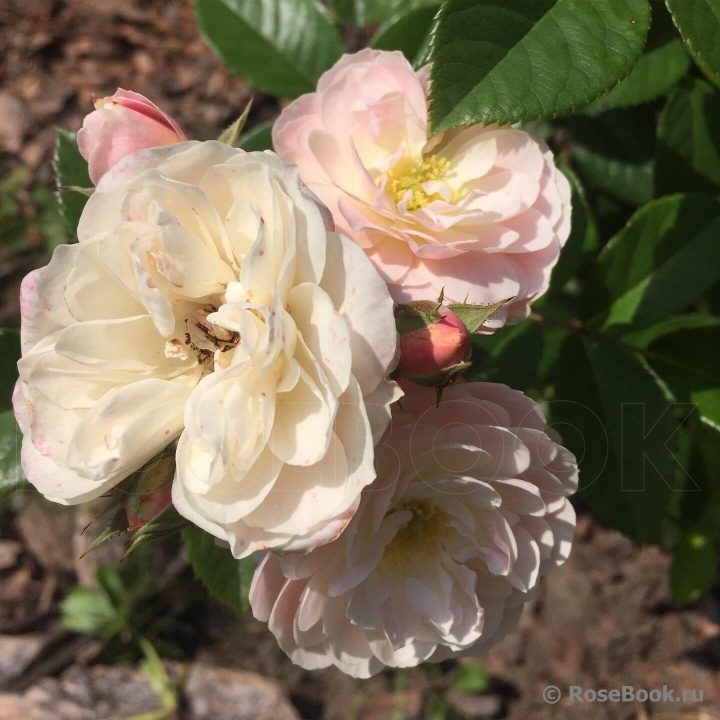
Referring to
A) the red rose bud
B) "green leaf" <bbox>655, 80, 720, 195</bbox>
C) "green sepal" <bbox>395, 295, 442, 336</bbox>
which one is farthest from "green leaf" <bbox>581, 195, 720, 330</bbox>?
the red rose bud

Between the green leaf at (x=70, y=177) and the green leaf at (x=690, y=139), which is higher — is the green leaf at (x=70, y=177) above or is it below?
above

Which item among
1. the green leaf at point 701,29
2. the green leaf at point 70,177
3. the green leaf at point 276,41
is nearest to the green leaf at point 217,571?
the green leaf at point 70,177

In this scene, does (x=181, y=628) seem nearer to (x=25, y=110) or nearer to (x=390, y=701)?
(x=390, y=701)

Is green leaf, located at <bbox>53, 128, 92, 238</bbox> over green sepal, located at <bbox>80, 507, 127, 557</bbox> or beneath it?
over

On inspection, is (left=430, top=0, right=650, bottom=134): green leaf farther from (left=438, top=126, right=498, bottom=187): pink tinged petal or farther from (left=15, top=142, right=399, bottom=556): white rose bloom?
(left=15, top=142, right=399, bottom=556): white rose bloom

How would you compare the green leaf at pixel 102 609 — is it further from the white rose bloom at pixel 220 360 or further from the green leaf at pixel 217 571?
the white rose bloom at pixel 220 360

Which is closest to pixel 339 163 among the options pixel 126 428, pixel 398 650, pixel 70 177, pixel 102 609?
pixel 126 428

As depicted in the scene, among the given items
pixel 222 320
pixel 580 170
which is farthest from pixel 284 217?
pixel 580 170
